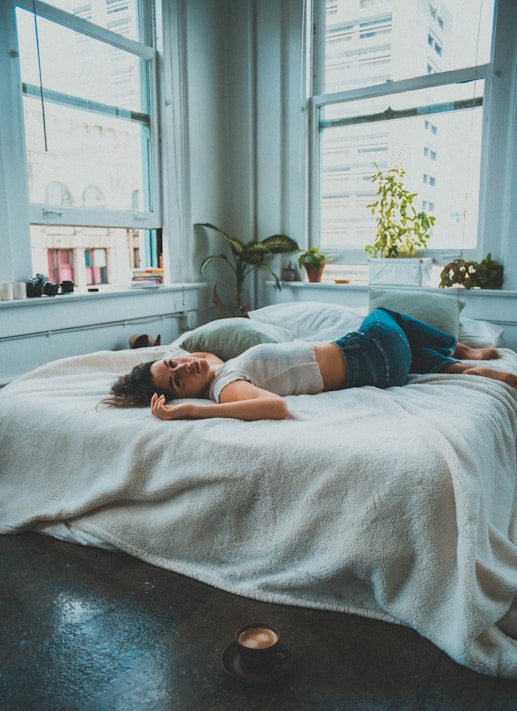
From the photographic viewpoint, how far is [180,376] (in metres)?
2.15

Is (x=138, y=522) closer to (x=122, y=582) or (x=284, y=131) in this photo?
(x=122, y=582)

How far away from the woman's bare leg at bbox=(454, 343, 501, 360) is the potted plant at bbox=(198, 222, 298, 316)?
63.9 inches

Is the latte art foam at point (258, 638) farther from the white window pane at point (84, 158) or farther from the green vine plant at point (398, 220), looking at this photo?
the green vine plant at point (398, 220)

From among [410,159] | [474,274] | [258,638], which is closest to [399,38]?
[410,159]

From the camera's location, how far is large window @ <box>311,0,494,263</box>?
3.61 metres

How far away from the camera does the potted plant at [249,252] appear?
13.7 feet

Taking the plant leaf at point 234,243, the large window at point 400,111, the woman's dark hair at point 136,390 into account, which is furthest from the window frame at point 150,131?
the woman's dark hair at point 136,390

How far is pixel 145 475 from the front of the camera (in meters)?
1.82

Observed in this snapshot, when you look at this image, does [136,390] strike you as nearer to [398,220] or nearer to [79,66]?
[79,66]

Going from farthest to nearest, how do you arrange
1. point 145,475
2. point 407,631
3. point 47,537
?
point 47,537
point 145,475
point 407,631

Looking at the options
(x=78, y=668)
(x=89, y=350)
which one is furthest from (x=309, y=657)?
(x=89, y=350)

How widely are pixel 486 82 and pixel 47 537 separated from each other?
11.2 ft

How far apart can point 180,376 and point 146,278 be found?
1.75m

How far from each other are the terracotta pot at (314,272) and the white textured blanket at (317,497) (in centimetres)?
203
